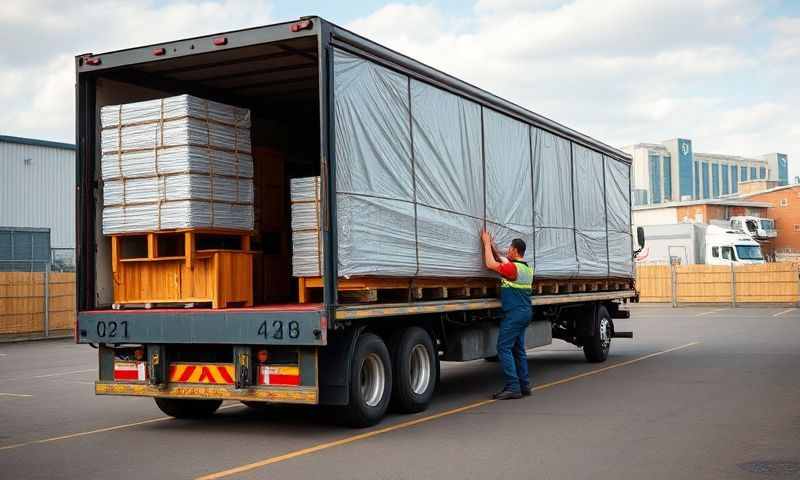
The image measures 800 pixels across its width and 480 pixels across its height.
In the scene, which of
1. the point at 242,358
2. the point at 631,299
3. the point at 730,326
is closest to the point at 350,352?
the point at 242,358

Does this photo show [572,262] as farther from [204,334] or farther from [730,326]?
[730,326]

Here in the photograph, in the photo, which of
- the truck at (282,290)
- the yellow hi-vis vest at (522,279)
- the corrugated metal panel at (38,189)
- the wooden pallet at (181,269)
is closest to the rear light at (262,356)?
the truck at (282,290)

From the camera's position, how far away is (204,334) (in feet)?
28.2

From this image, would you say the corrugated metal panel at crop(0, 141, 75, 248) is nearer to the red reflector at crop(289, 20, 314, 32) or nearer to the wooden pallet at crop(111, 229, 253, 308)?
the wooden pallet at crop(111, 229, 253, 308)

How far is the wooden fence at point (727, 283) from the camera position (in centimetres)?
3716

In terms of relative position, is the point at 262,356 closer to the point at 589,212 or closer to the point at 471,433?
the point at 471,433

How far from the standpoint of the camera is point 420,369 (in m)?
10.1

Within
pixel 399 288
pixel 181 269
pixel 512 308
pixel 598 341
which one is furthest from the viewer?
pixel 598 341

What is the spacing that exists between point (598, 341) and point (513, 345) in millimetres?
4848

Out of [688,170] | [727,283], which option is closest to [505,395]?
[727,283]

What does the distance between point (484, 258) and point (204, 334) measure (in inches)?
155

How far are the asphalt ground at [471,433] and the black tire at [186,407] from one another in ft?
0.53

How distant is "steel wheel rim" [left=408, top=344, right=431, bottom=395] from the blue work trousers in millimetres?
1318

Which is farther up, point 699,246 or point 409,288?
point 699,246
